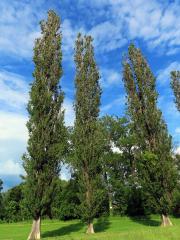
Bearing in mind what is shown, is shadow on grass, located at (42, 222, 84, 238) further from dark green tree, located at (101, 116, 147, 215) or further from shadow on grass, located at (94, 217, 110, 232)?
dark green tree, located at (101, 116, 147, 215)

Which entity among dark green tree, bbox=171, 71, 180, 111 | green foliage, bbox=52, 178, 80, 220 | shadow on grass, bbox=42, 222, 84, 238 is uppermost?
dark green tree, bbox=171, 71, 180, 111

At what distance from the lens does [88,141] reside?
35906 millimetres

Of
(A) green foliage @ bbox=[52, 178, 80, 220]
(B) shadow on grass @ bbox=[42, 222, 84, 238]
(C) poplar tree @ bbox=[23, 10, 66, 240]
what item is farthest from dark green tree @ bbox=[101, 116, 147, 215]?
(C) poplar tree @ bbox=[23, 10, 66, 240]

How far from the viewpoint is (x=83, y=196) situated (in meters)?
34.5

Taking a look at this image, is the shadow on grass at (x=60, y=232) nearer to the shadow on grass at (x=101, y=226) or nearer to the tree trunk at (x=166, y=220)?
the shadow on grass at (x=101, y=226)

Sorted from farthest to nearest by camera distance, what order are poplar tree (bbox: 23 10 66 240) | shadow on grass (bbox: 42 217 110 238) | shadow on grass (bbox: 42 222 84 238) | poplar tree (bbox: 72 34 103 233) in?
shadow on grass (bbox: 42 217 110 238), shadow on grass (bbox: 42 222 84 238), poplar tree (bbox: 72 34 103 233), poplar tree (bbox: 23 10 66 240)

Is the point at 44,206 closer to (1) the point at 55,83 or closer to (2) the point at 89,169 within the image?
(2) the point at 89,169

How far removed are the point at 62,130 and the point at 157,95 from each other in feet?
47.9

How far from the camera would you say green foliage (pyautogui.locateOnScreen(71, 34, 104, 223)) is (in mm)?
34219

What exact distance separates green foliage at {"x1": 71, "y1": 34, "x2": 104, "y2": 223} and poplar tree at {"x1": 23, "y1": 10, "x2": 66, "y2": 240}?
259 cm

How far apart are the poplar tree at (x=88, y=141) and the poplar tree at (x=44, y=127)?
8.52 feet

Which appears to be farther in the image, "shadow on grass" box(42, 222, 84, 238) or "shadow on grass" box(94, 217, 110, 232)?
"shadow on grass" box(94, 217, 110, 232)

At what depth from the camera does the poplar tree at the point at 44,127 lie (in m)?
30.6

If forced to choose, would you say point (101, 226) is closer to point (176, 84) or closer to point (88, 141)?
point (88, 141)
